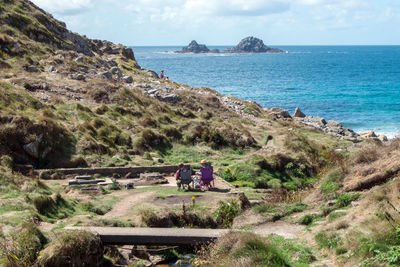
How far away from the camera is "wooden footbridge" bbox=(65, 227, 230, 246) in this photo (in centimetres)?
1112

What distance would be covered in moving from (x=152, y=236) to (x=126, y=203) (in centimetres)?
423

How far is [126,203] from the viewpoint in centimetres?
1532

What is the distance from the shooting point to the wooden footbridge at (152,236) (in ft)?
36.5

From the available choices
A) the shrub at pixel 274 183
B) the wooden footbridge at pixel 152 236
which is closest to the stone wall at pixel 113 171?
the shrub at pixel 274 183

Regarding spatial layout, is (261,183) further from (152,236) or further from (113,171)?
(152,236)

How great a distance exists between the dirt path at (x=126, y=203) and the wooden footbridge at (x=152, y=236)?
2369 mm

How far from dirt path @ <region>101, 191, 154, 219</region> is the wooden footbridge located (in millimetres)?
2369

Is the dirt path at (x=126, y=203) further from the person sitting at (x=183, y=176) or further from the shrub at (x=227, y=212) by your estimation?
the shrub at (x=227, y=212)

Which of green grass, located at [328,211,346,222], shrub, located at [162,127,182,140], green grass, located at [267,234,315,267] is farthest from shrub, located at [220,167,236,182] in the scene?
green grass, located at [267,234,315,267]

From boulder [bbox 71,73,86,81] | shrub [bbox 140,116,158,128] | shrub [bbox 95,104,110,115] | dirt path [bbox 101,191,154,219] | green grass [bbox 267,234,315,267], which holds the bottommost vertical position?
dirt path [bbox 101,191,154,219]

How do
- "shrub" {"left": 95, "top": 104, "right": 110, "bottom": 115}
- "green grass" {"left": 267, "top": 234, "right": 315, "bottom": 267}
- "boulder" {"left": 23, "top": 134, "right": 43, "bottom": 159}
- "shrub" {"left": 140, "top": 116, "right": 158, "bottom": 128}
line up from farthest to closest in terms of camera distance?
"shrub" {"left": 140, "top": 116, "right": 158, "bottom": 128} < "shrub" {"left": 95, "top": 104, "right": 110, "bottom": 115} < "boulder" {"left": 23, "top": 134, "right": 43, "bottom": 159} < "green grass" {"left": 267, "top": 234, "right": 315, "bottom": 267}

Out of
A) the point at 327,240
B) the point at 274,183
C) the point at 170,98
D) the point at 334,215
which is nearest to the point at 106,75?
the point at 170,98

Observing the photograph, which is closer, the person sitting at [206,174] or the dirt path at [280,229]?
the dirt path at [280,229]

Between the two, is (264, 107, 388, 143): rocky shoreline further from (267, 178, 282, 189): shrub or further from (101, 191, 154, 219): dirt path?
(101, 191, 154, 219): dirt path
